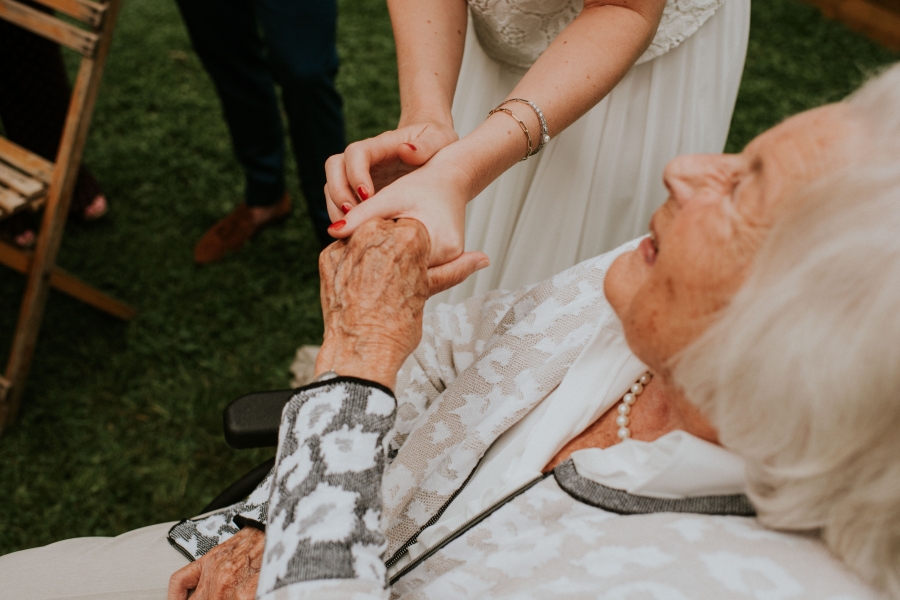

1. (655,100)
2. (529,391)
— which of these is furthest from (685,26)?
(529,391)

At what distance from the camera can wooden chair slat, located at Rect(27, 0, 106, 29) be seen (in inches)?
73.0

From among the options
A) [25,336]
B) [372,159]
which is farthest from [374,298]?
[25,336]

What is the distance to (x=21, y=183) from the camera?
6.59ft

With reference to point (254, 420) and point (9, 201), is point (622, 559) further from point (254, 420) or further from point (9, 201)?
point (9, 201)

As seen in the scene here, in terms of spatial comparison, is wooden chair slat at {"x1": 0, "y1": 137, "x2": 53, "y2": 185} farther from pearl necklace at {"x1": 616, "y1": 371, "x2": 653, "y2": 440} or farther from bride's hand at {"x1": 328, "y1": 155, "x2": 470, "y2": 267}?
pearl necklace at {"x1": 616, "y1": 371, "x2": 653, "y2": 440}

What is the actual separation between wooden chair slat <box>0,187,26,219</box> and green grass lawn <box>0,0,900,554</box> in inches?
30.1

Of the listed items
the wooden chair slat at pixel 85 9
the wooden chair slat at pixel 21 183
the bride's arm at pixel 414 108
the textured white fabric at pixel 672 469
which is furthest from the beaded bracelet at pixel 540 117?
the wooden chair slat at pixel 21 183

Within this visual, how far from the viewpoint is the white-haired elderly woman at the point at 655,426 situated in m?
0.78

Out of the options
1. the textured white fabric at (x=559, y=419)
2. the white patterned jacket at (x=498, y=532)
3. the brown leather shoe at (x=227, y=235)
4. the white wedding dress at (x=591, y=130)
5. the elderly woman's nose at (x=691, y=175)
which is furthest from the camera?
the brown leather shoe at (x=227, y=235)

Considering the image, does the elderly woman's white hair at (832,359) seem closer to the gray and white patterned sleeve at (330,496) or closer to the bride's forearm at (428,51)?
the gray and white patterned sleeve at (330,496)

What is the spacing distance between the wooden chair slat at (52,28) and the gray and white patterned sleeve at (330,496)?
150 cm

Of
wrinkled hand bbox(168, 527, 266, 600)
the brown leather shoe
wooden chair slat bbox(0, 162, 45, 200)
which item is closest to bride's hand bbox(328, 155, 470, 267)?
wrinkled hand bbox(168, 527, 266, 600)

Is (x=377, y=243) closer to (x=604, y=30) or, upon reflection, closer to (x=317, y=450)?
(x=317, y=450)

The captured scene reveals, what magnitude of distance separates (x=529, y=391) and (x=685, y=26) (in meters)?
0.92
